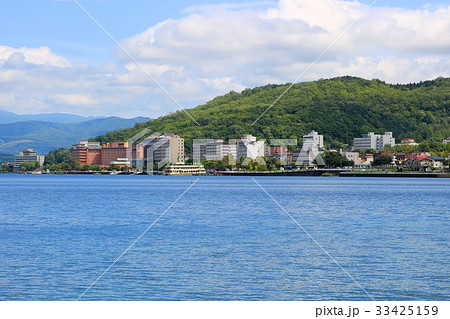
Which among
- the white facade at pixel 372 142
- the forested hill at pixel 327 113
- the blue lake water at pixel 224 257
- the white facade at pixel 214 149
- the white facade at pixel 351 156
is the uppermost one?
the forested hill at pixel 327 113

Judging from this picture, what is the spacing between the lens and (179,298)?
11.9 m

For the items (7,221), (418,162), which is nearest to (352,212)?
(7,221)

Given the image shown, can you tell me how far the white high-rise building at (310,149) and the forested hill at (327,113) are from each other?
5.01 feet

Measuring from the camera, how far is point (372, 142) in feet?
441

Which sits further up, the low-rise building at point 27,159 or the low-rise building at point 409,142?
the low-rise building at point 409,142

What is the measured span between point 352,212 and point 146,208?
413 inches

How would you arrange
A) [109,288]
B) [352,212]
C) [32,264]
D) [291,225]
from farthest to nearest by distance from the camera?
[352,212]
[291,225]
[32,264]
[109,288]

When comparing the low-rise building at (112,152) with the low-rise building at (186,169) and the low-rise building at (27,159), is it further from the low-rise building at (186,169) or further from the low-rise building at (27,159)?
the low-rise building at (186,169)

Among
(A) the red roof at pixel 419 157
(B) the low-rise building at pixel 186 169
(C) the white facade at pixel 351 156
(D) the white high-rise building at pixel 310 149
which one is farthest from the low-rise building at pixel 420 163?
(B) the low-rise building at pixel 186 169

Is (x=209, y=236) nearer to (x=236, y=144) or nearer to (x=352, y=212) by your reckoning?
(x=352, y=212)

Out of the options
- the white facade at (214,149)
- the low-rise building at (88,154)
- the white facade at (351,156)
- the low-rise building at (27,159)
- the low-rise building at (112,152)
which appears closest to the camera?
the white facade at (214,149)

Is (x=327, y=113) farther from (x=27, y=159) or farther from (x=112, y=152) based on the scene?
(x=27, y=159)

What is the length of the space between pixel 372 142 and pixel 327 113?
19974mm

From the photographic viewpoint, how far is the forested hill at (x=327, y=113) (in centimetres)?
8838
